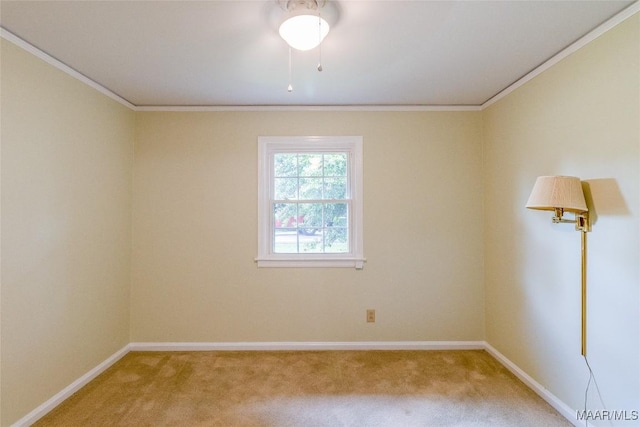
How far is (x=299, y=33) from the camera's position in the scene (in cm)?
162

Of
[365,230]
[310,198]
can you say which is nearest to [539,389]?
[365,230]

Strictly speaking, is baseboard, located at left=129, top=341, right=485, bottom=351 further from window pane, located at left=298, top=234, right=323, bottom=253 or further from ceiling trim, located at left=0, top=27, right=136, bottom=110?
ceiling trim, located at left=0, top=27, right=136, bottom=110

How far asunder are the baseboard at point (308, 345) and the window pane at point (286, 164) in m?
1.72

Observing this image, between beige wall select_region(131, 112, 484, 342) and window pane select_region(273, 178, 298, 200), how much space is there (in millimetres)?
240

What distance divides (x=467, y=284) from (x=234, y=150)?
8.86 feet

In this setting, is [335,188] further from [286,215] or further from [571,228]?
[571,228]

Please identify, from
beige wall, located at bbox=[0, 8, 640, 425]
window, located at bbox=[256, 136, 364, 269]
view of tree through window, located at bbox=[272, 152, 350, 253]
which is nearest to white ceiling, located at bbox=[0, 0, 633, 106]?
beige wall, located at bbox=[0, 8, 640, 425]

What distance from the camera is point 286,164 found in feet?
10.6

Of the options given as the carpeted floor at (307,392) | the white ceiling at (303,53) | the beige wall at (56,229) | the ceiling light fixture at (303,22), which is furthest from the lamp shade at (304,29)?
the carpeted floor at (307,392)

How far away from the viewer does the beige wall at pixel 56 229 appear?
188cm

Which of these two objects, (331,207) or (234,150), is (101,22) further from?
(331,207)

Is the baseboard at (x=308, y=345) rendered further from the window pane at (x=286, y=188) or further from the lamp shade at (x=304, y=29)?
the lamp shade at (x=304, y=29)

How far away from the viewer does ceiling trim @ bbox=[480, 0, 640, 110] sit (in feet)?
5.45

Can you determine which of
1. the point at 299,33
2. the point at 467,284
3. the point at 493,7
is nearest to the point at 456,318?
the point at 467,284
